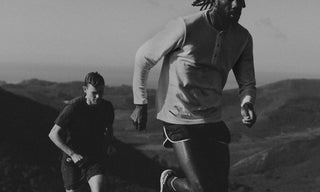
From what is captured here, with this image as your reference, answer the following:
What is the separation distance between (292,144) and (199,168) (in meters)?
19.8

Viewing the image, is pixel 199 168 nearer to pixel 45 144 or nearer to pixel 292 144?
pixel 45 144

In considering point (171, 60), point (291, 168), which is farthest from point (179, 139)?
point (291, 168)

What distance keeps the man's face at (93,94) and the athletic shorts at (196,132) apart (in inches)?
44.7

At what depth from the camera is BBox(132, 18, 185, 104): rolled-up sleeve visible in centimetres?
577

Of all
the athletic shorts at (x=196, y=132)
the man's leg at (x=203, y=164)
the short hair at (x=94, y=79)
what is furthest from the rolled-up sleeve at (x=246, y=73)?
the short hair at (x=94, y=79)

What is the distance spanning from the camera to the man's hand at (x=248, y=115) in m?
5.93

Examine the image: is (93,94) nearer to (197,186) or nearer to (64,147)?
(64,147)

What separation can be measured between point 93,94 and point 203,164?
65.7 inches

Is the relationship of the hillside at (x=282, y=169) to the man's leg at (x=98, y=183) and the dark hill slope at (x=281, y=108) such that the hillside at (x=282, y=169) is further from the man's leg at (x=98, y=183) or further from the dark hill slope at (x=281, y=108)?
the man's leg at (x=98, y=183)

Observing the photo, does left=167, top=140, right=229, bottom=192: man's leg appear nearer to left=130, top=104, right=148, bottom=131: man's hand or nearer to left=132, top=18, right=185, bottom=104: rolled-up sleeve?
left=130, top=104, right=148, bottom=131: man's hand

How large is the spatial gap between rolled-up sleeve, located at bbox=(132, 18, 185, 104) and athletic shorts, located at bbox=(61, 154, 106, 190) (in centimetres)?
160

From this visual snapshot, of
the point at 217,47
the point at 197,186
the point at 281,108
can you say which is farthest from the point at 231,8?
the point at 281,108

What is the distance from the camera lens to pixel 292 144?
82.5 ft

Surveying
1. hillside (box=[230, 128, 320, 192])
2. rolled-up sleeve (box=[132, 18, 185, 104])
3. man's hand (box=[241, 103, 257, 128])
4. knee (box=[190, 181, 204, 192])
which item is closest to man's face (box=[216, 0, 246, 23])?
rolled-up sleeve (box=[132, 18, 185, 104])
